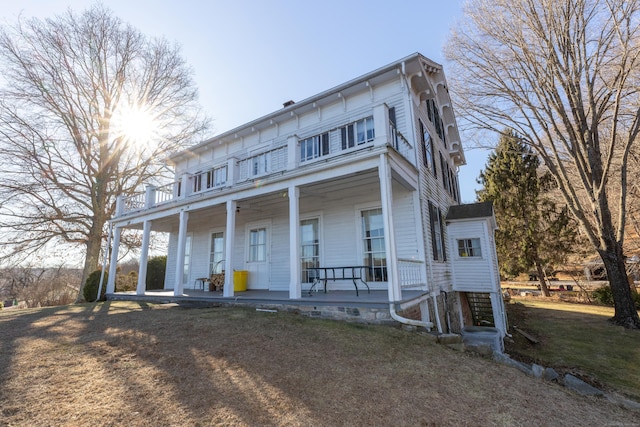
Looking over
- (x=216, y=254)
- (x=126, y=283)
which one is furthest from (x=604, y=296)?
(x=126, y=283)

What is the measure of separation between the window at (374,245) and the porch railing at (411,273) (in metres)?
1.04

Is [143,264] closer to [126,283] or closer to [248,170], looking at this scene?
[248,170]

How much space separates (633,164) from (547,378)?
15.8 meters

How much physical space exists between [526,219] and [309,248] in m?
16.4

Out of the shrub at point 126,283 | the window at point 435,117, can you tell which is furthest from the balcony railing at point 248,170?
the shrub at point 126,283

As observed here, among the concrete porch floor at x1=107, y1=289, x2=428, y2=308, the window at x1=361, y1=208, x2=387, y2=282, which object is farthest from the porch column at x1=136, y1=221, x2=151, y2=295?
the window at x1=361, y1=208, x2=387, y2=282

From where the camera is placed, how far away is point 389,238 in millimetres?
5832

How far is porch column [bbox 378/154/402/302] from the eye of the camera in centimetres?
563

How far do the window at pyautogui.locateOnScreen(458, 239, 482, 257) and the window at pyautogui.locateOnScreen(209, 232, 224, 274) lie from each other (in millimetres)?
8922

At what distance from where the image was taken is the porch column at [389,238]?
5629 millimetres

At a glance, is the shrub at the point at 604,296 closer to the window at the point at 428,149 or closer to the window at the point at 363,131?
the window at the point at 428,149

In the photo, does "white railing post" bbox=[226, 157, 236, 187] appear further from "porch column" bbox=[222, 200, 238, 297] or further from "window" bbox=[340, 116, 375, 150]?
"window" bbox=[340, 116, 375, 150]

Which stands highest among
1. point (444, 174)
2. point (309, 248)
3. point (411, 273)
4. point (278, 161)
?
point (444, 174)

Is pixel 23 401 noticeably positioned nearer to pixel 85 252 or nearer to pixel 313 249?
pixel 313 249
